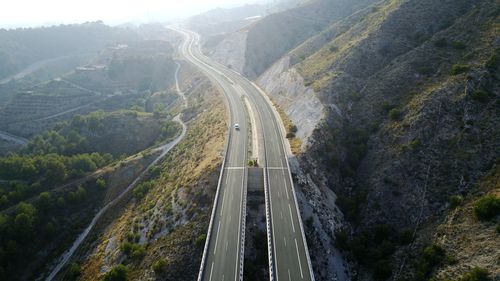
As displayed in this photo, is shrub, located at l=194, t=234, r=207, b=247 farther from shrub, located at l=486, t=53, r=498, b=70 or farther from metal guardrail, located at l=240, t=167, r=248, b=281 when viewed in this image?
shrub, located at l=486, t=53, r=498, b=70

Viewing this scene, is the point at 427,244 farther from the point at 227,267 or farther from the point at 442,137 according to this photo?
the point at 227,267

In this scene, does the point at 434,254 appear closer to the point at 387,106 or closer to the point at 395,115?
the point at 395,115

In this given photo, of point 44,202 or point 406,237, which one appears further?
point 44,202

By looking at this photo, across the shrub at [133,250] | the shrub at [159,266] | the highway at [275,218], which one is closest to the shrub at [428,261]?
the highway at [275,218]

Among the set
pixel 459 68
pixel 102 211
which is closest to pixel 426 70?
pixel 459 68

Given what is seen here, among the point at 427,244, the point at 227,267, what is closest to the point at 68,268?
the point at 227,267

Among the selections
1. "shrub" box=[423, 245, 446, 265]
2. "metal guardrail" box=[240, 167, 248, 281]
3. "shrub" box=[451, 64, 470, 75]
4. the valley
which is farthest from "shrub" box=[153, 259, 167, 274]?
"shrub" box=[451, 64, 470, 75]
